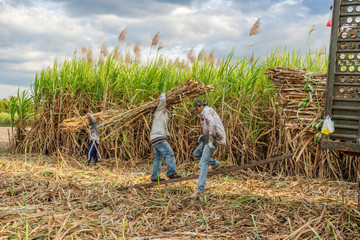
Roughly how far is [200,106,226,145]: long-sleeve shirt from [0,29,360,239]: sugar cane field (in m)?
0.49

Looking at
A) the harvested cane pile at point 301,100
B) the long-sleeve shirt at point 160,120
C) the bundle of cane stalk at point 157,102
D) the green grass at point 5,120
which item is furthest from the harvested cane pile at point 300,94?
the green grass at point 5,120

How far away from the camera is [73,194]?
198 inches

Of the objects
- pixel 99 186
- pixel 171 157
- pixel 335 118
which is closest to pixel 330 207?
pixel 335 118

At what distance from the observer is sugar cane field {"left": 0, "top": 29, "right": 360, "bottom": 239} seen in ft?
12.5

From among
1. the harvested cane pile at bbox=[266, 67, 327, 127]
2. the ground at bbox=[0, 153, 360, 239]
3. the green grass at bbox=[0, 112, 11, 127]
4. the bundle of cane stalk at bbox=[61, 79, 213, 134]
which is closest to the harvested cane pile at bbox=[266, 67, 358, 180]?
the harvested cane pile at bbox=[266, 67, 327, 127]

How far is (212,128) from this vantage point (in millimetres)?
4969

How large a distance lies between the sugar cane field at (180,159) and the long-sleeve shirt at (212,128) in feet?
1.59

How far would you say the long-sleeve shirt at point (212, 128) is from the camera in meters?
4.98

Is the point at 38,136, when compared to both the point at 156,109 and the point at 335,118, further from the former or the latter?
the point at 335,118

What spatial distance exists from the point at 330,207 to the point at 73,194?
129 inches

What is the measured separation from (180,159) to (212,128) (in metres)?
2.33

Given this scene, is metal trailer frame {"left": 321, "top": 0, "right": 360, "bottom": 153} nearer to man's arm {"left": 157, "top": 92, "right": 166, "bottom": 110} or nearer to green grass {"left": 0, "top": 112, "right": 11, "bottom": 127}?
man's arm {"left": 157, "top": 92, "right": 166, "bottom": 110}

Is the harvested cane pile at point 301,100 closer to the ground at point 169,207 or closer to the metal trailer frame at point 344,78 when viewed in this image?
the metal trailer frame at point 344,78

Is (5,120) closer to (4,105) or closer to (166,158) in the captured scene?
(4,105)
